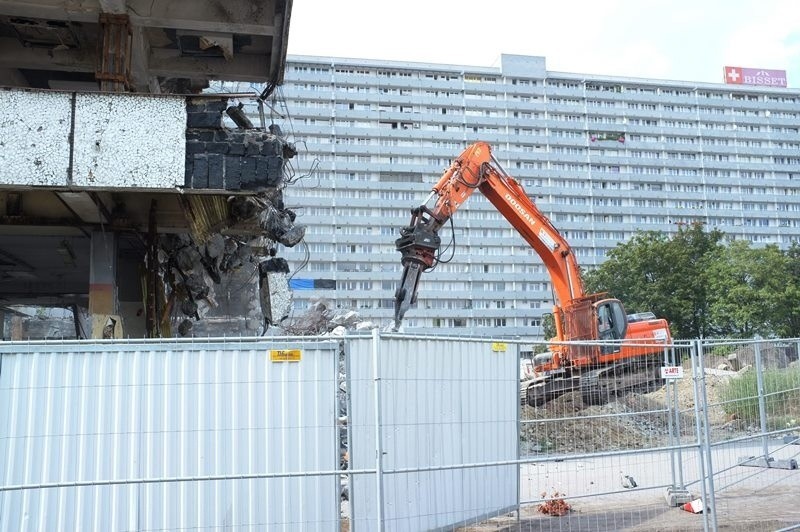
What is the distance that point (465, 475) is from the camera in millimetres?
6688

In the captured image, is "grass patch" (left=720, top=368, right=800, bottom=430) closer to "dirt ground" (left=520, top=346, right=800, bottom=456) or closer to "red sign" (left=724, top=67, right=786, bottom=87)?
"dirt ground" (left=520, top=346, right=800, bottom=456)

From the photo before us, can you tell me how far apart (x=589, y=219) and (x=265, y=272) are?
69.3m

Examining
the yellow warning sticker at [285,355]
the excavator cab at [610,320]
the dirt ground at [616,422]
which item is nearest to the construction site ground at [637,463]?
the dirt ground at [616,422]

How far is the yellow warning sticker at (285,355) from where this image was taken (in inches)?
222

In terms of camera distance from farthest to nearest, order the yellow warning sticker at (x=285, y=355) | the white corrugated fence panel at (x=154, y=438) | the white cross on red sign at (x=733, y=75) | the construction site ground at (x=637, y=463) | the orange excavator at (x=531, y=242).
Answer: the white cross on red sign at (x=733, y=75), the orange excavator at (x=531, y=242), the construction site ground at (x=637, y=463), the yellow warning sticker at (x=285, y=355), the white corrugated fence panel at (x=154, y=438)

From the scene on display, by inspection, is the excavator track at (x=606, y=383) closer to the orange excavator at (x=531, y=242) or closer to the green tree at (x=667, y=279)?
the orange excavator at (x=531, y=242)

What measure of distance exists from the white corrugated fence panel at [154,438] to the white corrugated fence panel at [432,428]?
426mm

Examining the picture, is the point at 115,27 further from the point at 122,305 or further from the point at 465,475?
the point at 465,475

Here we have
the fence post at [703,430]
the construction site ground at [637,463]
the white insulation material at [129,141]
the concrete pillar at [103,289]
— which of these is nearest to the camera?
the fence post at [703,430]


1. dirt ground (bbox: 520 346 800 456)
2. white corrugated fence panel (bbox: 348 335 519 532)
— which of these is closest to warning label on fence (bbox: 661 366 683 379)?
dirt ground (bbox: 520 346 800 456)

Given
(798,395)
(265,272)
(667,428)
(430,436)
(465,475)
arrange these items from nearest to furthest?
(430,436), (465,475), (667,428), (798,395), (265,272)

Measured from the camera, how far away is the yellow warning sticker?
565 cm

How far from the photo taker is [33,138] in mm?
9016

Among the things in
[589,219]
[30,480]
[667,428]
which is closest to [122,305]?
[30,480]
